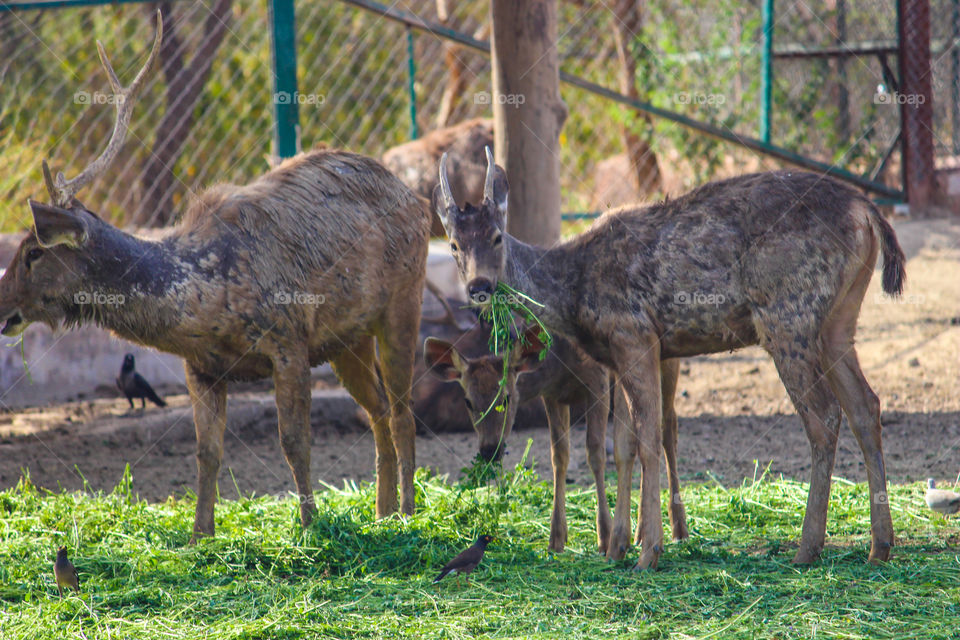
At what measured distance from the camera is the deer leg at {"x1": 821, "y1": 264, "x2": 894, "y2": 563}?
538cm

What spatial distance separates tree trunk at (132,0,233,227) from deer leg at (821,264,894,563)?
6919 mm

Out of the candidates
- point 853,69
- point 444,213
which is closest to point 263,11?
point 853,69

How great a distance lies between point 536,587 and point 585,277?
1.83 m

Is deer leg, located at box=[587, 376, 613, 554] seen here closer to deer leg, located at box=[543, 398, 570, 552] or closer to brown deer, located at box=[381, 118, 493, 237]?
deer leg, located at box=[543, 398, 570, 552]

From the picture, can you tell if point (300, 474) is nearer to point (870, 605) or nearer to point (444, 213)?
point (444, 213)

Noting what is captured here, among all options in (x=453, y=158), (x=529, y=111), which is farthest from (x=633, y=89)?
(x=529, y=111)

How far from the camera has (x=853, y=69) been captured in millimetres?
12242

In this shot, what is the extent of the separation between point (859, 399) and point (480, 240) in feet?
7.31

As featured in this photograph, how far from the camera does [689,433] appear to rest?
28.6 ft

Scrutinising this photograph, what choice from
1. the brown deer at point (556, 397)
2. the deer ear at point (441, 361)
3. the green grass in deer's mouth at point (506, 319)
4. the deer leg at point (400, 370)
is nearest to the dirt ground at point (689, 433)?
the brown deer at point (556, 397)

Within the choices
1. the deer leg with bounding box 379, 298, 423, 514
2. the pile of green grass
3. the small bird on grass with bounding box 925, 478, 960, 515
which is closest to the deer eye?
the pile of green grass

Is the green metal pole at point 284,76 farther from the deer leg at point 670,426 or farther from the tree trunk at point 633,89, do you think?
the deer leg at point 670,426

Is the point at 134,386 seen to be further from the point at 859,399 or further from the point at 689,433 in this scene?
the point at 859,399

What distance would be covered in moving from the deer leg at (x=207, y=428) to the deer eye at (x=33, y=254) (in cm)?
105
